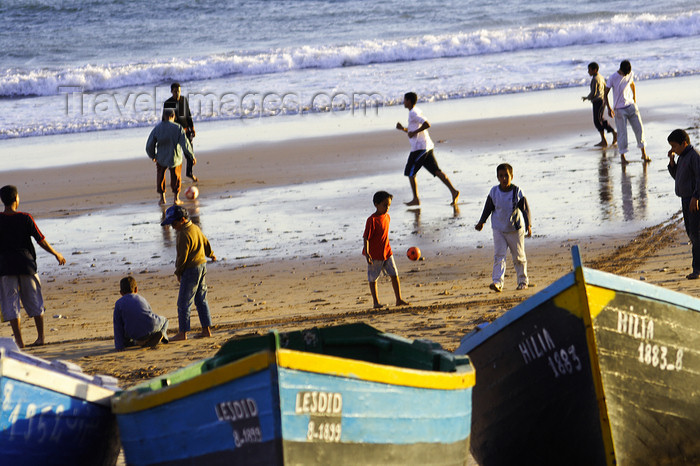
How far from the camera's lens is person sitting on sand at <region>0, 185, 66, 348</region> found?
29.5ft

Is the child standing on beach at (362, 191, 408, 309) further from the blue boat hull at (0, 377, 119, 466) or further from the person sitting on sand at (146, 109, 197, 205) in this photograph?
the person sitting on sand at (146, 109, 197, 205)

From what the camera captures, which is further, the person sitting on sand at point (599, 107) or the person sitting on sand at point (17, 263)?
the person sitting on sand at point (599, 107)

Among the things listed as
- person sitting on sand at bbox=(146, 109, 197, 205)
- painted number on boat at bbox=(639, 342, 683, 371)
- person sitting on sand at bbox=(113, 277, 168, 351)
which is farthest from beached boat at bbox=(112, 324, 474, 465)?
person sitting on sand at bbox=(146, 109, 197, 205)

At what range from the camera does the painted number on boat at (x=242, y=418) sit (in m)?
4.88

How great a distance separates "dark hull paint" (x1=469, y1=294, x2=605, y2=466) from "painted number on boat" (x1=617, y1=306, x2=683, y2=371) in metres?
0.28

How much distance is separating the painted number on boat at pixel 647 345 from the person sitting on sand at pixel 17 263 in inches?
219

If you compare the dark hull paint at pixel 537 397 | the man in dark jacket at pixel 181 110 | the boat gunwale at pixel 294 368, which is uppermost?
the man in dark jacket at pixel 181 110

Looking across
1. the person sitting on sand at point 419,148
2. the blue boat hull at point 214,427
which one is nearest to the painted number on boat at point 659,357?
the blue boat hull at point 214,427

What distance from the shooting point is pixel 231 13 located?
44.2m

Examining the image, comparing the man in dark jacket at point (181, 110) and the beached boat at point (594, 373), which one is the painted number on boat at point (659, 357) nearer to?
the beached boat at point (594, 373)

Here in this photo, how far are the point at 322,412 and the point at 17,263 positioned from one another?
521 centimetres

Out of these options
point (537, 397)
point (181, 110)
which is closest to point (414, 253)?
point (537, 397)

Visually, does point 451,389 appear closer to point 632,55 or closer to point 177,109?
point 177,109

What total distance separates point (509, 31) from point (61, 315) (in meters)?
29.6
